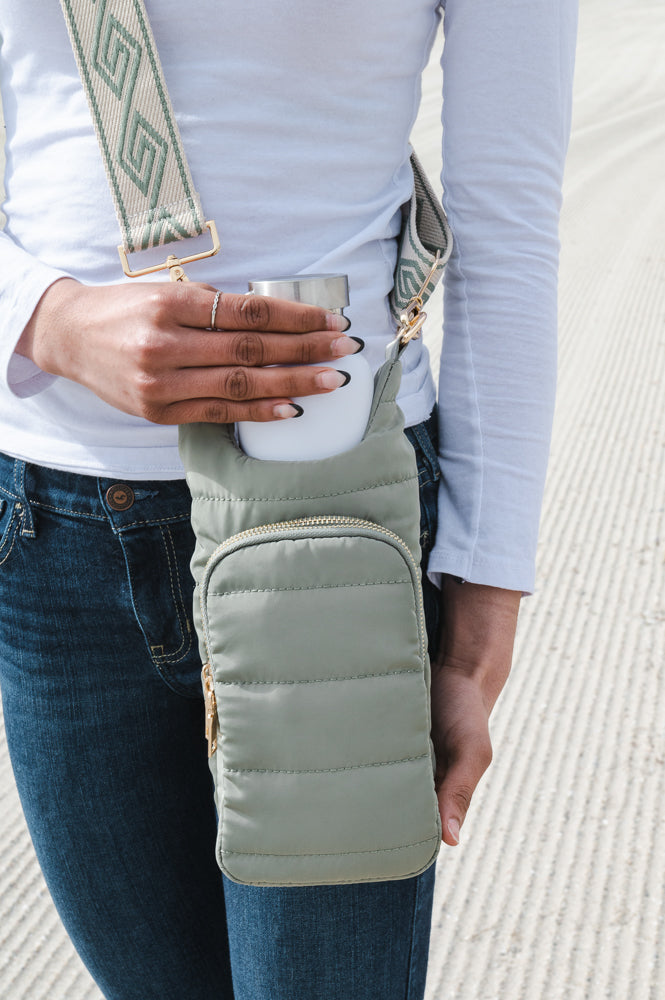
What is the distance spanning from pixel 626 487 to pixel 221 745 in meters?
1.65

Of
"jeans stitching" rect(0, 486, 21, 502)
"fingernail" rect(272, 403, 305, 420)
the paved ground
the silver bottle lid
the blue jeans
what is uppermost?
the silver bottle lid

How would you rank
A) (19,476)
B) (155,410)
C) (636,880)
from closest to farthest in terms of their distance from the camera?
(155,410) → (19,476) → (636,880)

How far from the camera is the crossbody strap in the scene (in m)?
0.51

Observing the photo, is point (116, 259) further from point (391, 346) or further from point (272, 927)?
point (272, 927)

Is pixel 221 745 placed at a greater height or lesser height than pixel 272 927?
greater

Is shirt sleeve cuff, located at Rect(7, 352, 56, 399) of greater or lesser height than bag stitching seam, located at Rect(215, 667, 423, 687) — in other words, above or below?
above

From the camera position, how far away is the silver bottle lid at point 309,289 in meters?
0.48

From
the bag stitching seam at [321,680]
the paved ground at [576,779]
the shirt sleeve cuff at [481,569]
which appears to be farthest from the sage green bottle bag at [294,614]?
the paved ground at [576,779]

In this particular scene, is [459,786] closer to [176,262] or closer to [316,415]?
[316,415]

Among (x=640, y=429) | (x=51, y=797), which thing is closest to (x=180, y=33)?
(x=51, y=797)

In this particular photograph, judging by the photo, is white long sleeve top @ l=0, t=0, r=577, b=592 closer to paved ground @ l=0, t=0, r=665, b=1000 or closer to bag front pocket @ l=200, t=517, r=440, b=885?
bag front pocket @ l=200, t=517, r=440, b=885

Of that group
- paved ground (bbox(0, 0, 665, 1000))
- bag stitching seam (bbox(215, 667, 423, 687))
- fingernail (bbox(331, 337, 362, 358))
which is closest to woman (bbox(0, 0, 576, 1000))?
fingernail (bbox(331, 337, 362, 358))

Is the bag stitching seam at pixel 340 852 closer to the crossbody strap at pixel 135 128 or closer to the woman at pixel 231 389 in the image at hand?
the woman at pixel 231 389

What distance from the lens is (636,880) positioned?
1.21 metres
